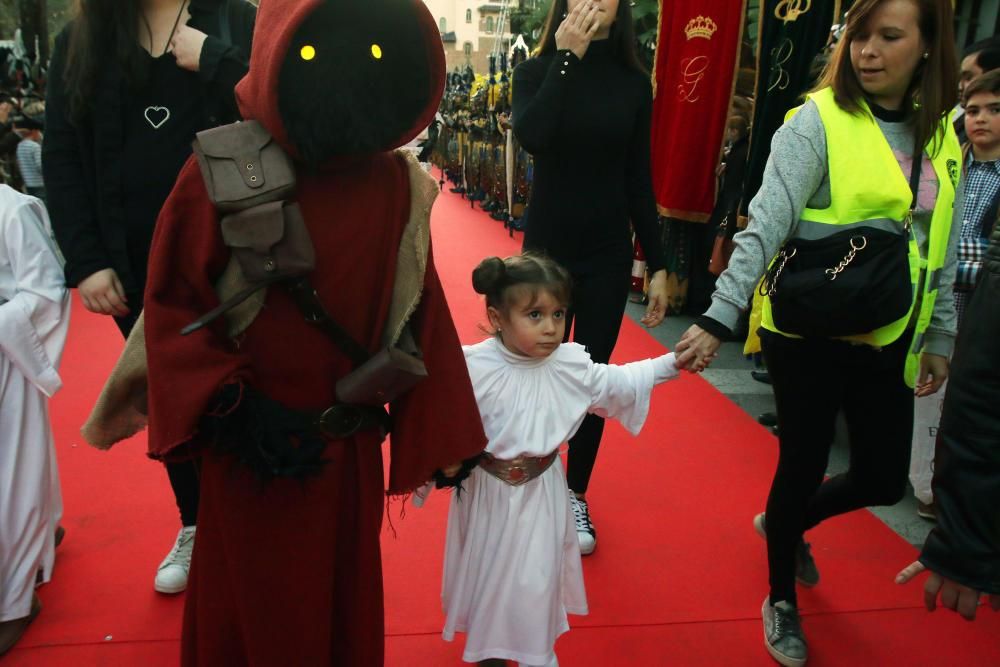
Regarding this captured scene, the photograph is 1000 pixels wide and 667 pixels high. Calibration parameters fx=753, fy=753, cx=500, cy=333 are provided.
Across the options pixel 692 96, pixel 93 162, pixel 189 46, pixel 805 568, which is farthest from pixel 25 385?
pixel 692 96

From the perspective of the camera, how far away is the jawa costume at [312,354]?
1349mm

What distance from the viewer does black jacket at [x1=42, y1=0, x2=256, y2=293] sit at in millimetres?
1916

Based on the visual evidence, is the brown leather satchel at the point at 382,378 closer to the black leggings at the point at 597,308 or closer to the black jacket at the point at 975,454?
the black jacket at the point at 975,454

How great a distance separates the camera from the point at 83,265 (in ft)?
6.43

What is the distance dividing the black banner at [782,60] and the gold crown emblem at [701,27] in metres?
0.58

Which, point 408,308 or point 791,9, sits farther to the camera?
point 791,9

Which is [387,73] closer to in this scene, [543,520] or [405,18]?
[405,18]

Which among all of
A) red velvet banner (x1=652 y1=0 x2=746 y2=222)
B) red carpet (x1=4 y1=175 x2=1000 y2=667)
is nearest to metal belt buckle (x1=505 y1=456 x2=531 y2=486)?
red carpet (x1=4 y1=175 x2=1000 y2=667)

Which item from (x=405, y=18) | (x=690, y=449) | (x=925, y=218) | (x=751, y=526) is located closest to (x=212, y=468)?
(x=405, y=18)

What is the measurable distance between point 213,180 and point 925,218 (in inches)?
68.0

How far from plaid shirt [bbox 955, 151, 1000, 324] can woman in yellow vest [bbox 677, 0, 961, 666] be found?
0.87 metres

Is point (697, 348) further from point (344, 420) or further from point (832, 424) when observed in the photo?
point (344, 420)

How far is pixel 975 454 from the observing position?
120 centimetres

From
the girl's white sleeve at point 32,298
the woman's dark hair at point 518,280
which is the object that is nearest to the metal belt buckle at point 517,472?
the woman's dark hair at point 518,280
